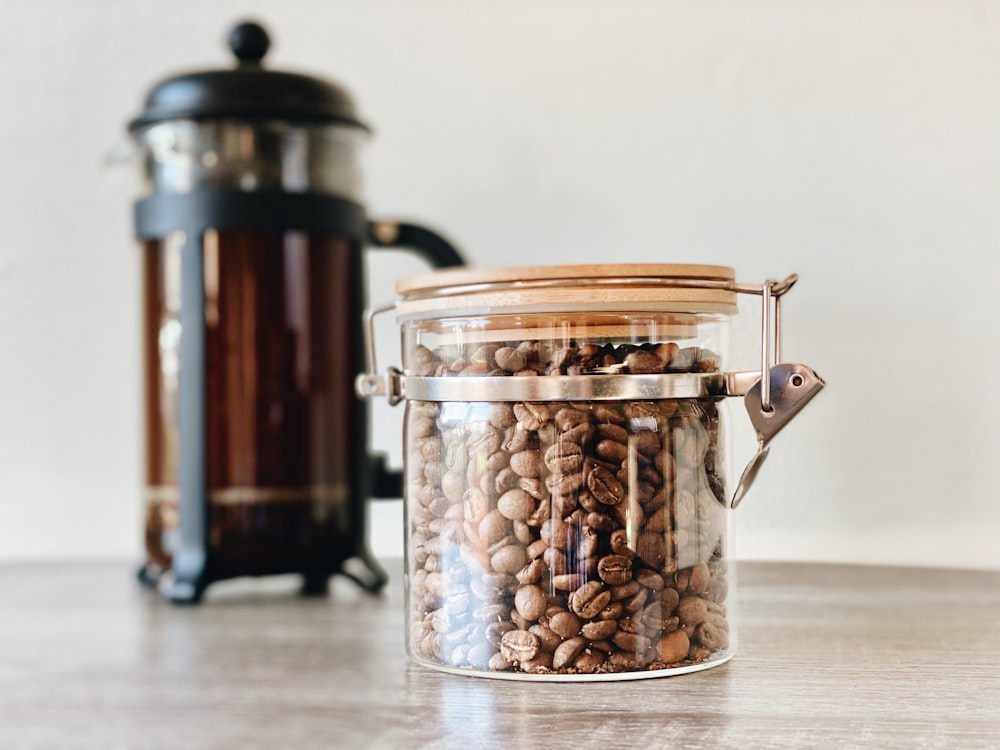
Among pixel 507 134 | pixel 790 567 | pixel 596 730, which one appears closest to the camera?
pixel 596 730

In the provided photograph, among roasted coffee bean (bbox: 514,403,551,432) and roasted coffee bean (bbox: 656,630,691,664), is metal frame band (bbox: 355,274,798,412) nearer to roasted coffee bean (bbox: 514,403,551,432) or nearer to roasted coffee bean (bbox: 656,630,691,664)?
roasted coffee bean (bbox: 514,403,551,432)

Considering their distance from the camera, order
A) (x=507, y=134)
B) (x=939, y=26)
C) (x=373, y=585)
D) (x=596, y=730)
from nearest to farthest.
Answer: (x=596, y=730)
(x=373, y=585)
(x=939, y=26)
(x=507, y=134)

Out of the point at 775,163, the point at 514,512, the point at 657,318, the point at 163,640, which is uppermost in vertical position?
the point at 775,163

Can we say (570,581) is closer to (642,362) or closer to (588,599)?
(588,599)

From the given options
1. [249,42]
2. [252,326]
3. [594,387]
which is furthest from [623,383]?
[249,42]

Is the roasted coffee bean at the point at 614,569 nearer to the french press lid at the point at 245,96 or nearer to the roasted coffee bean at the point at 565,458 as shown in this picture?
the roasted coffee bean at the point at 565,458

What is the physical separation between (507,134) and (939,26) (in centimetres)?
43

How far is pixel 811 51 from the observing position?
1131mm

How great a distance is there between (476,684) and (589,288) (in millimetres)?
227

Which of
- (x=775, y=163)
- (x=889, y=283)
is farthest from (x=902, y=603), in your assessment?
(x=775, y=163)

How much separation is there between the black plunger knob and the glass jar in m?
0.43

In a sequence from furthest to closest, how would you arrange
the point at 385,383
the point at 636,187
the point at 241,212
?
1. the point at 636,187
2. the point at 241,212
3. the point at 385,383

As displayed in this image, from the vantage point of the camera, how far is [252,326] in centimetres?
96

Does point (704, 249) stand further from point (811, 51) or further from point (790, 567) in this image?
point (790, 567)
